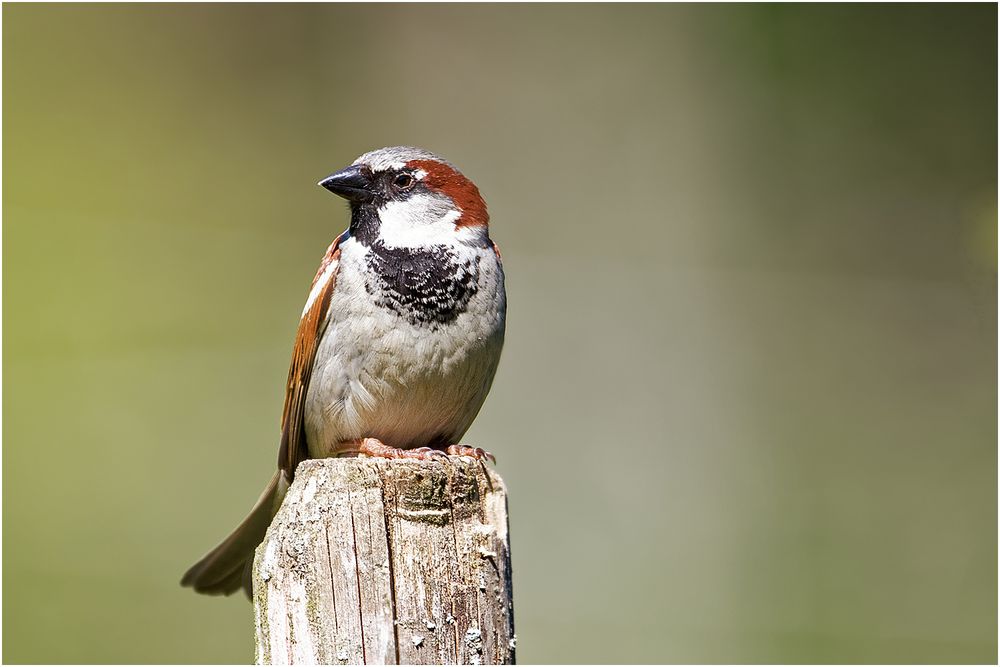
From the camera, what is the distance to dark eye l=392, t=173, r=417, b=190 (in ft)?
9.86

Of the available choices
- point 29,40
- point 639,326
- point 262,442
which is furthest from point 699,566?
point 29,40

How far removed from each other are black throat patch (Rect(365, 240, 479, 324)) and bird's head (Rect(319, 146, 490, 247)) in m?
0.10

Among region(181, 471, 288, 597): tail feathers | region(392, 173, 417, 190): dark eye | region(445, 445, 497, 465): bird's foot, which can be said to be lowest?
region(181, 471, 288, 597): tail feathers

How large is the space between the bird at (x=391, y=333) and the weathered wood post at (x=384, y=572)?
646mm

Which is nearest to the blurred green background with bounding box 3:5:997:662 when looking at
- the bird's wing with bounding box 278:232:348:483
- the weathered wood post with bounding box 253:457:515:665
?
the bird's wing with bounding box 278:232:348:483

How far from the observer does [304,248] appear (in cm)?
732

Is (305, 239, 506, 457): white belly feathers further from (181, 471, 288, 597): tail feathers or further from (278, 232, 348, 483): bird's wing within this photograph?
(181, 471, 288, 597): tail feathers

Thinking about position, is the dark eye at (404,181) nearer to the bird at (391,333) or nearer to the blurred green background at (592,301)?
the bird at (391,333)

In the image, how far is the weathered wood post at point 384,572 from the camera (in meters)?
1.85

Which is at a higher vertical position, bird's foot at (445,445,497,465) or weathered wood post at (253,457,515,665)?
bird's foot at (445,445,497,465)

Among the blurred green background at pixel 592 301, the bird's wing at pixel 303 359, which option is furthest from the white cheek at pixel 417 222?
the blurred green background at pixel 592 301

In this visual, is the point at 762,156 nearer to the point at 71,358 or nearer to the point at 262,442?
the point at 262,442

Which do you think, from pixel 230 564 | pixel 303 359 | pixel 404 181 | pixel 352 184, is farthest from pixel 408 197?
pixel 230 564

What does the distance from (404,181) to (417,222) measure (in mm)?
152
